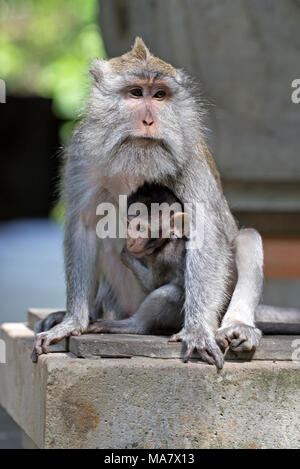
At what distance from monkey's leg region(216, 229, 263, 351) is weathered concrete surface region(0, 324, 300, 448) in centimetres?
13

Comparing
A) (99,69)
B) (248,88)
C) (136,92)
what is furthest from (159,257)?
(248,88)

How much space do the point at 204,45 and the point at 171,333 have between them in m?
4.23

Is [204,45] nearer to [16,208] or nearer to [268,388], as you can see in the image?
A: [268,388]

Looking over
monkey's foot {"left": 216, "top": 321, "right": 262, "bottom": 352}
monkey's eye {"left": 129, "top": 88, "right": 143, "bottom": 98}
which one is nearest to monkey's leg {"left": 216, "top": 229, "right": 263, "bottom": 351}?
monkey's foot {"left": 216, "top": 321, "right": 262, "bottom": 352}

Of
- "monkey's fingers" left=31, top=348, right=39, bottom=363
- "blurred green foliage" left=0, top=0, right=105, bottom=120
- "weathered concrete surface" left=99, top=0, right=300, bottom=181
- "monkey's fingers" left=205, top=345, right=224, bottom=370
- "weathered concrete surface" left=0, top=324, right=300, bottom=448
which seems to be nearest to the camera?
"weathered concrete surface" left=0, top=324, right=300, bottom=448

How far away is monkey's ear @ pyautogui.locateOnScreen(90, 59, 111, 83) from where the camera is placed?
5.55 meters

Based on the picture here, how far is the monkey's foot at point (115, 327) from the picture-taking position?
571 cm

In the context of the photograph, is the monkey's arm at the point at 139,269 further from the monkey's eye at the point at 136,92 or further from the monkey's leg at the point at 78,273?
the monkey's eye at the point at 136,92

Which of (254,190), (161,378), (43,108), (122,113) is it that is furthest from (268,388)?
(43,108)

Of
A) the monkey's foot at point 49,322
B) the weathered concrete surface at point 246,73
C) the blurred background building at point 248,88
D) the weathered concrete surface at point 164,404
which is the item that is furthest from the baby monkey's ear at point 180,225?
the weathered concrete surface at point 246,73

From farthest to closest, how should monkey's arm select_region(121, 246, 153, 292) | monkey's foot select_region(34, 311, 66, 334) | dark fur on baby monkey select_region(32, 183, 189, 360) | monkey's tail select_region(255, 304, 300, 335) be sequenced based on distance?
monkey's tail select_region(255, 304, 300, 335), monkey's foot select_region(34, 311, 66, 334), monkey's arm select_region(121, 246, 153, 292), dark fur on baby monkey select_region(32, 183, 189, 360)

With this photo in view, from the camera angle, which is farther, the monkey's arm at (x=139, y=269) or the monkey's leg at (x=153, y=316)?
the monkey's arm at (x=139, y=269)

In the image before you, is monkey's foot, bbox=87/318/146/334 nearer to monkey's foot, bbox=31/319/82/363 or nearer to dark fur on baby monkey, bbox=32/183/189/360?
dark fur on baby monkey, bbox=32/183/189/360

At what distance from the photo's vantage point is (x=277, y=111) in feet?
30.8
